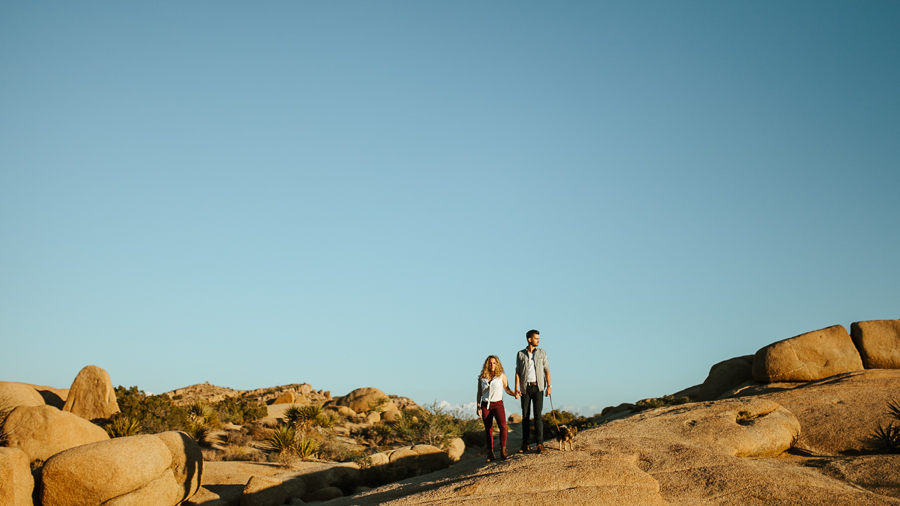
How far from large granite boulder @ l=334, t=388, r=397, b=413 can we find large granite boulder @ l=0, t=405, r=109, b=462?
70.0 feet

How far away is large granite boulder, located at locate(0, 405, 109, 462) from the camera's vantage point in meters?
16.8

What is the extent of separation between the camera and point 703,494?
8344 millimetres

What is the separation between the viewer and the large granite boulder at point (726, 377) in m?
23.2

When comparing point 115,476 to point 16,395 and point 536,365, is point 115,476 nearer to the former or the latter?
point 536,365

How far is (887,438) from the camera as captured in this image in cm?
1209

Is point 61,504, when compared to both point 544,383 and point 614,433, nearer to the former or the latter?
point 544,383

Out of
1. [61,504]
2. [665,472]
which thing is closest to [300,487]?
[61,504]

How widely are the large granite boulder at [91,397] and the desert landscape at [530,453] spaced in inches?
2.2

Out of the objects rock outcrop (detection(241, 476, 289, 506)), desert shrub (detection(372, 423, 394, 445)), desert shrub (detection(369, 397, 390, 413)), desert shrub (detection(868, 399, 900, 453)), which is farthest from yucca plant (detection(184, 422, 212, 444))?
desert shrub (detection(868, 399, 900, 453))

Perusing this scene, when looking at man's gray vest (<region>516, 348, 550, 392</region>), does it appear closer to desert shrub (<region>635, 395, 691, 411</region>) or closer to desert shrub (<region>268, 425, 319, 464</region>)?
desert shrub (<region>268, 425, 319, 464</region>)

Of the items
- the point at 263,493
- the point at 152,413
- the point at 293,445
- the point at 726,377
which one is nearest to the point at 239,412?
the point at 152,413

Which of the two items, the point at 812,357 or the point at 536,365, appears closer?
the point at 536,365

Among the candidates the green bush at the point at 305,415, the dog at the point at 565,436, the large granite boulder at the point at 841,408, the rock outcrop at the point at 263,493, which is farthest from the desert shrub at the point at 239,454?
the large granite boulder at the point at 841,408

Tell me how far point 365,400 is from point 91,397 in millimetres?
17435
